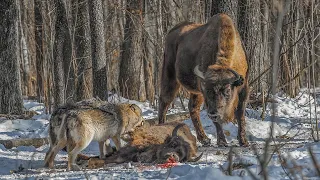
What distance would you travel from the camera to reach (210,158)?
8711 mm

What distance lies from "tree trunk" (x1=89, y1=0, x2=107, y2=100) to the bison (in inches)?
122

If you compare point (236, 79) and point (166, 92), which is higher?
point (236, 79)

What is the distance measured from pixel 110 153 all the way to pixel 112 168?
1118 mm

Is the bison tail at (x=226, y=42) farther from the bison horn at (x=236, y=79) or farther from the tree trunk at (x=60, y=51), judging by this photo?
the tree trunk at (x=60, y=51)

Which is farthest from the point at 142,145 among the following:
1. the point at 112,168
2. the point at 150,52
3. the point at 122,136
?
the point at 150,52

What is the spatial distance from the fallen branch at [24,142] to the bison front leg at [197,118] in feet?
9.09

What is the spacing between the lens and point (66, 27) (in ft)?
55.3

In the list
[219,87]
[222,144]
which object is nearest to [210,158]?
[219,87]

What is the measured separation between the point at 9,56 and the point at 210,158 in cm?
771

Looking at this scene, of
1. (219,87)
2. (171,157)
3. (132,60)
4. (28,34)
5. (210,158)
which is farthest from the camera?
(28,34)

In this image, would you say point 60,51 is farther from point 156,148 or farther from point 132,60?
point 156,148

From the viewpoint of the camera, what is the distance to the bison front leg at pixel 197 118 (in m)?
11.1

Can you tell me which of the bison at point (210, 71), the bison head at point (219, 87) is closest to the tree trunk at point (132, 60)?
the bison at point (210, 71)

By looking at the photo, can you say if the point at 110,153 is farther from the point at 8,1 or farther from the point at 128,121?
the point at 8,1
